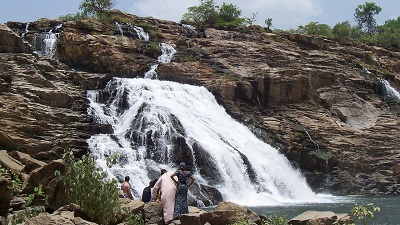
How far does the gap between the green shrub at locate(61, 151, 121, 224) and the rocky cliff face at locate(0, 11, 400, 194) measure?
13484mm

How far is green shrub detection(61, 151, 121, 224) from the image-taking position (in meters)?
9.02

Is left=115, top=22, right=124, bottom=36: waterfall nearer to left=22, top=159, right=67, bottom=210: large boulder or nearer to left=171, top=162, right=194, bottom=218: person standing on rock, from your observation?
left=22, top=159, right=67, bottom=210: large boulder

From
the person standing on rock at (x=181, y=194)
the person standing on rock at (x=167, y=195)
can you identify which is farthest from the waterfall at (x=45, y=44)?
the person standing on rock at (x=181, y=194)

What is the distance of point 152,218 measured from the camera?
10930 millimetres

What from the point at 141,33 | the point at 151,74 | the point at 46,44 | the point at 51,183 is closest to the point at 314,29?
the point at 141,33

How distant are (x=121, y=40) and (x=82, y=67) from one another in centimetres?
384

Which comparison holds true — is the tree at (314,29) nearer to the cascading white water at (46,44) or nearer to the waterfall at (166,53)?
the waterfall at (166,53)

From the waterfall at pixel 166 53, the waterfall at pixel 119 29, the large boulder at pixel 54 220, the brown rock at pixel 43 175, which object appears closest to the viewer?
the large boulder at pixel 54 220

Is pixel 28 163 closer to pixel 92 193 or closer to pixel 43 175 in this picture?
pixel 43 175

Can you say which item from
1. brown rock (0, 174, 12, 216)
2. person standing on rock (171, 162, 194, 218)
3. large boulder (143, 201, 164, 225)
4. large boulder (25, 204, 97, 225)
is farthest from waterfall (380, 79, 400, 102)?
brown rock (0, 174, 12, 216)

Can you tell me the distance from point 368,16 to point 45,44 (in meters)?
63.7

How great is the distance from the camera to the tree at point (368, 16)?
81.6 meters

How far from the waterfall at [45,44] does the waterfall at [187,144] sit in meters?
6.57

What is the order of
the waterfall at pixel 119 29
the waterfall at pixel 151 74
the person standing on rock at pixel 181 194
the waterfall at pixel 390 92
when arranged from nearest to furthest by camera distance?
the person standing on rock at pixel 181 194
the waterfall at pixel 151 74
the waterfall at pixel 119 29
the waterfall at pixel 390 92
